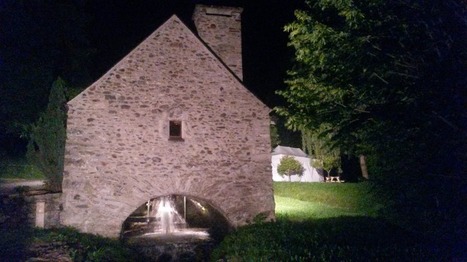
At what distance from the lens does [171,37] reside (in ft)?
40.6

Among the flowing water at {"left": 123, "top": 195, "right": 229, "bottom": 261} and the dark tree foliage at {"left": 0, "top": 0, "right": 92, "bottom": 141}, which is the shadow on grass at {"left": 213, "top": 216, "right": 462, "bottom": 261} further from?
the dark tree foliage at {"left": 0, "top": 0, "right": 92, "bottom": 141}

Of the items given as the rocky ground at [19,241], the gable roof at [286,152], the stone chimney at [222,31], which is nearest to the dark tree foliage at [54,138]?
the rocky ground at [19,241]

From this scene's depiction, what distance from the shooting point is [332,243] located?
28.2ft

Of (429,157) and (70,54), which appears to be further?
(70,54)

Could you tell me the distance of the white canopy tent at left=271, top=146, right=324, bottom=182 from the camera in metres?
34.4

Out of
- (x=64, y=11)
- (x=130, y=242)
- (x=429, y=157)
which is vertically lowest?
(x=130, y=242)

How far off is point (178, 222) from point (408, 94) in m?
15.1

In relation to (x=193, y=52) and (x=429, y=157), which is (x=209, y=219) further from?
(x=429, y=157)

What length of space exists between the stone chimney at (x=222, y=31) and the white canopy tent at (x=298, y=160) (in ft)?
68.6

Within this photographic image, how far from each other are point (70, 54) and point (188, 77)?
15.2 meters

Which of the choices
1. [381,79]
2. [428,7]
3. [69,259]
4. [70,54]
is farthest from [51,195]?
[70,54]

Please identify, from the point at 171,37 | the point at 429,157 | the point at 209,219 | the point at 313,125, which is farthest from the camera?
the point at 209,219

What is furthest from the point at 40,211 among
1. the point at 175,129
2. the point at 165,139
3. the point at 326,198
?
the point at 326,198

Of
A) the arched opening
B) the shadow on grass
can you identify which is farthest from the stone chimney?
the shadow on grass
